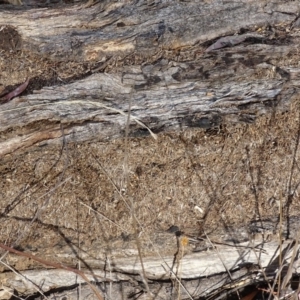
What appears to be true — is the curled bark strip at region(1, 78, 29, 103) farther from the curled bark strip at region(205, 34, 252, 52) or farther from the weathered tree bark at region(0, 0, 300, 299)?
the curled bark strip at region(205, 34, 252, 52)

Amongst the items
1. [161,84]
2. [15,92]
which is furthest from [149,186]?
[15,92]

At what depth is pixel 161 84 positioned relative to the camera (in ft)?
9.52

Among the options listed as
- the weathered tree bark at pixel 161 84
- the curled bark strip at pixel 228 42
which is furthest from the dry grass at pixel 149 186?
the curled bark strip at pixel 228 42

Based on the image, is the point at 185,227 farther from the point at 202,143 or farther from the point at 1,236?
the point at 1,236

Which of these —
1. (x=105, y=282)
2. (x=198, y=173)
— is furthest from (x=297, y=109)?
(x=105, y=282)

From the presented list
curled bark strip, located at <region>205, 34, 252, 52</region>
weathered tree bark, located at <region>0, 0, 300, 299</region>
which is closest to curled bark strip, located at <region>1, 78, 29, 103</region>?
weathered tree bark, located at <region>0, 0, 300, 299</region>

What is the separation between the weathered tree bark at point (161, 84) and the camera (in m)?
2.82

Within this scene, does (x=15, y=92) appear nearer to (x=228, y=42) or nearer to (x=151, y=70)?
(x=151, y=70)

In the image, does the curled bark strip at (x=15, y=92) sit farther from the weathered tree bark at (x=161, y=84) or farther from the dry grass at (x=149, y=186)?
the dry grass at (x=149, y=186)

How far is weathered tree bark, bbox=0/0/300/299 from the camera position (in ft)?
A: 9.25

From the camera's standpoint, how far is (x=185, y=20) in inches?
120

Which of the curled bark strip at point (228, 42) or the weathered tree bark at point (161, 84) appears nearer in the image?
the weathered tree bark at point (161, 84)

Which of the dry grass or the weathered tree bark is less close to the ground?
the weathered tree bark

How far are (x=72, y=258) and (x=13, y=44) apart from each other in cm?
115
